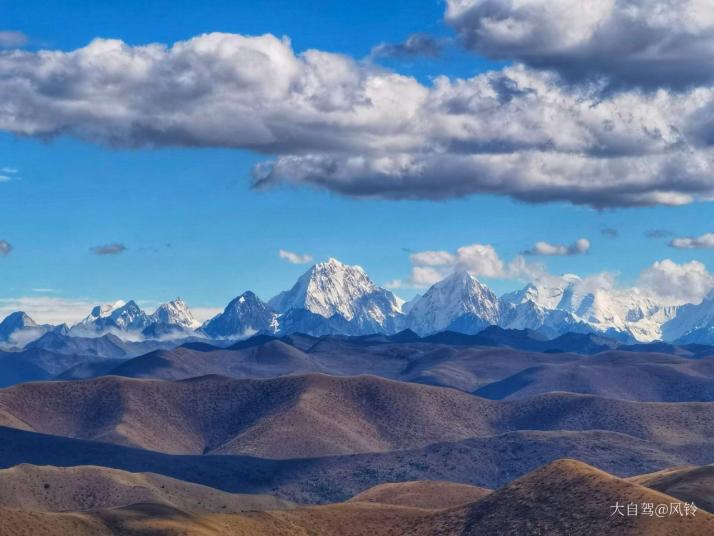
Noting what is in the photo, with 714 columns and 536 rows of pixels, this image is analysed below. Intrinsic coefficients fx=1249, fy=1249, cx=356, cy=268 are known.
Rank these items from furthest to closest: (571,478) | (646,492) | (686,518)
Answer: (571,478), (646,492), (686,518)

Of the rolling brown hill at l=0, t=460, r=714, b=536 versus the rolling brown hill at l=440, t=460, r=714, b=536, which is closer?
the rolling brown hill at l=440, t=460, r=714, b=536

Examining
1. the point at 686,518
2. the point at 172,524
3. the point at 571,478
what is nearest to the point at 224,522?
the point at 172,524

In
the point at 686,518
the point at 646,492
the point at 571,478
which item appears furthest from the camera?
the point at 571,478

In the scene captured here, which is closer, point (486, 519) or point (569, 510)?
point (569, 510)

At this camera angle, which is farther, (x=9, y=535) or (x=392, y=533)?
(x=392, y=533)

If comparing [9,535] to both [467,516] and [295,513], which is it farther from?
[467,516]

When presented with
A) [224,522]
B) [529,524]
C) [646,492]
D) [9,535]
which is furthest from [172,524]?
[646,492]

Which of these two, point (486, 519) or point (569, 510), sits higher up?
point (569, 510)

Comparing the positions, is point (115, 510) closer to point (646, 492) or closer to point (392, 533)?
point (392, 533)

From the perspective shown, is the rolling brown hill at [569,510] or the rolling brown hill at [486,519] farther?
the rolling brown hill at [486,519]
